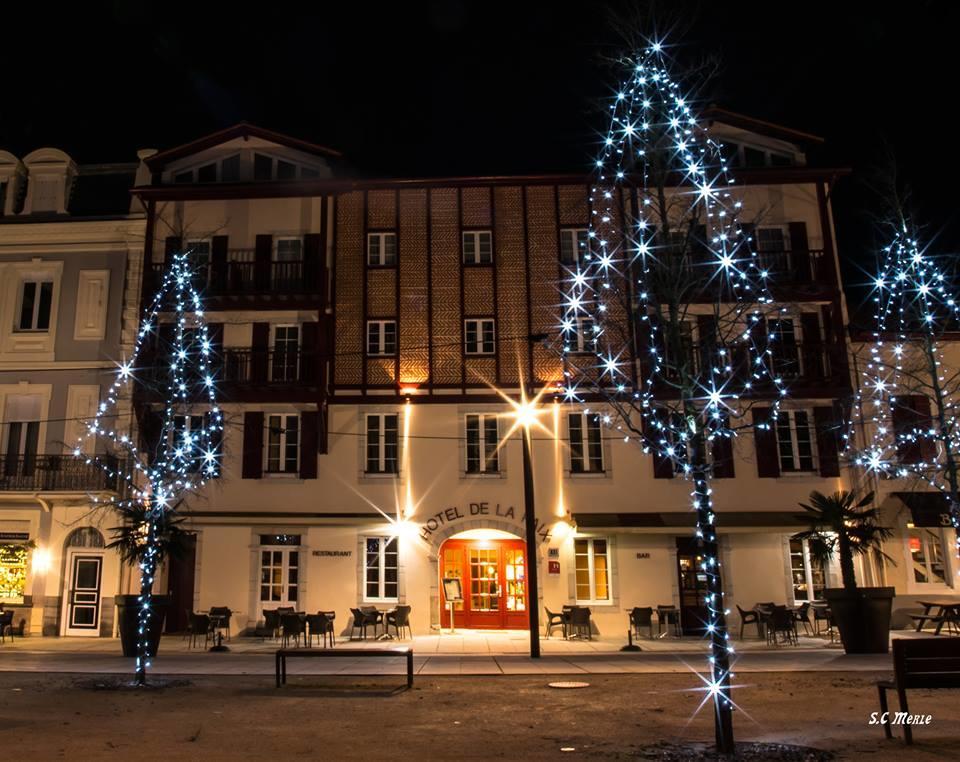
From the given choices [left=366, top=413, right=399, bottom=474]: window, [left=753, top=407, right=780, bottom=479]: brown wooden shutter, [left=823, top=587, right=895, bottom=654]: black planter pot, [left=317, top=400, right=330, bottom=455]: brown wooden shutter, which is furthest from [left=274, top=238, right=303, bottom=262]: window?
[left=823, top=587, right=895, bottom=654]: black planter pot

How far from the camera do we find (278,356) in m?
21.3

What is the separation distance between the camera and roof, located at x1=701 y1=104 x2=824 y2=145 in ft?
71.9

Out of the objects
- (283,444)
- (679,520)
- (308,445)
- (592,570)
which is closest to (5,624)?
(283,444)

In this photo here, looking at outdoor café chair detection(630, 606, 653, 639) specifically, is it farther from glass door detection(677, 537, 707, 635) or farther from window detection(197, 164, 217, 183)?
→ window detection(197, 164, 217, 183)

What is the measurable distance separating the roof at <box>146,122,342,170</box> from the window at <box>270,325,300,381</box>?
17.2ft

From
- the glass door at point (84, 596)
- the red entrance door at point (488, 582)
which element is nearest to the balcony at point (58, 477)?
the glass door at point (84, 596)

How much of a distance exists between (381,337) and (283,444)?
151 inches

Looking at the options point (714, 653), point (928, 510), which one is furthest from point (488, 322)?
point (714, 653)

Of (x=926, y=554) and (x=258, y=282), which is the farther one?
(x=258, y=282)

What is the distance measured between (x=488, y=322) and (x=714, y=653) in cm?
1463

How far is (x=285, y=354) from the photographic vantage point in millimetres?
21250

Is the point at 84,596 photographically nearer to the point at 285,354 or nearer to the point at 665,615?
the point at 285,354

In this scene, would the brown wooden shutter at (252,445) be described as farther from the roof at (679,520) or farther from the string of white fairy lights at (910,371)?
the string of white fairy lights at (910,371)

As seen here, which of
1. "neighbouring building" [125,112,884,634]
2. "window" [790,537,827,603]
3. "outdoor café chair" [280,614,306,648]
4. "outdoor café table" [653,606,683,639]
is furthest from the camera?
"neighbouring building" [125,112,884,634]
